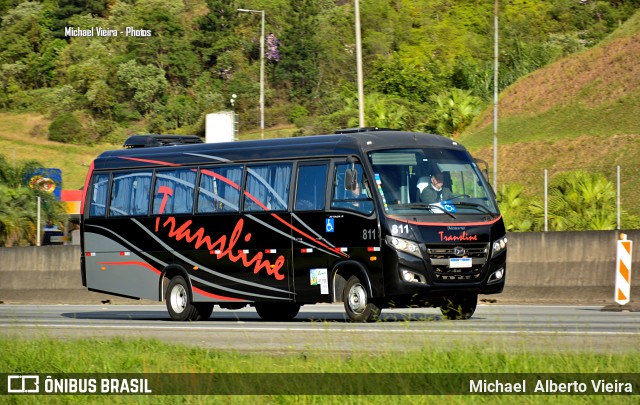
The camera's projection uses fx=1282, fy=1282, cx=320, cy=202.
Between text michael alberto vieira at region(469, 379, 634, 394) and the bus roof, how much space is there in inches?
385

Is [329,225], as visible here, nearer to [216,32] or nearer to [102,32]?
[216,32]

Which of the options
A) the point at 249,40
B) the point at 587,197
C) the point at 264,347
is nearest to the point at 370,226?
the point at 264,347

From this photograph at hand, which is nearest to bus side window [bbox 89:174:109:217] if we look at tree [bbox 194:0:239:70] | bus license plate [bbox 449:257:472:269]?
bus license plate [bbox 449:257:472:269]

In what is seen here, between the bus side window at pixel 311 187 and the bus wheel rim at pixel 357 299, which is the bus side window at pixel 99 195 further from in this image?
the bus wheel rim at pixel 357 299

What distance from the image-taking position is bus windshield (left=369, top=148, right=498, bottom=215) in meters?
19.2

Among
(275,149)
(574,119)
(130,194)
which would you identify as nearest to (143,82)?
(574,119)

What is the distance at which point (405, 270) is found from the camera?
18656 mm

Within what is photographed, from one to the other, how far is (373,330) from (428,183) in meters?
3.59

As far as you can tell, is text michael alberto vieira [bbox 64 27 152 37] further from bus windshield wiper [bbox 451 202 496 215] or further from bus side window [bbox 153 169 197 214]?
bus windshield wiper [bbox 451 202 496 215]

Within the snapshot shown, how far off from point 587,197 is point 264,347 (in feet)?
79.0

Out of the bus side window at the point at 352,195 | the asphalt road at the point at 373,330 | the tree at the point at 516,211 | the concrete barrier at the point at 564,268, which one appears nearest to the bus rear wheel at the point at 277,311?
the asphalt road at the point at 373,330

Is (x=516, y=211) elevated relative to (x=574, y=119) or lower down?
lower down

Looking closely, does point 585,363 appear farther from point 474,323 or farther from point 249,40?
point 249,40

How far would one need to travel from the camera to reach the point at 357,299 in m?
19.4
